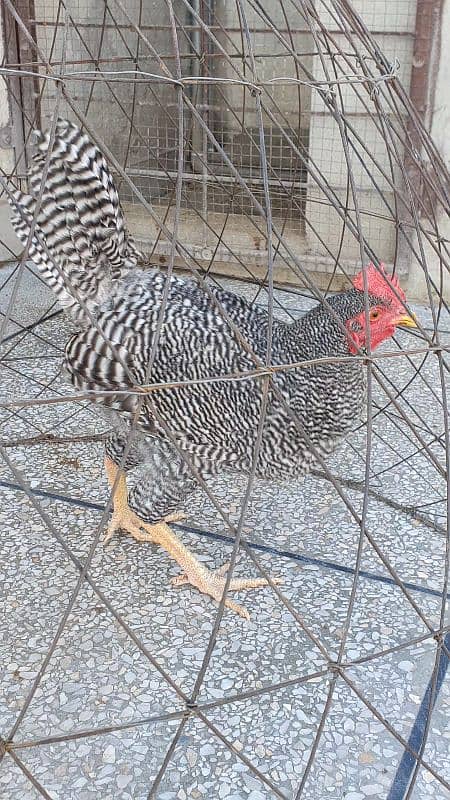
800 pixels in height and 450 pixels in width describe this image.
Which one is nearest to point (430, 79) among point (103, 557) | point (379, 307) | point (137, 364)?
point (379, 307)

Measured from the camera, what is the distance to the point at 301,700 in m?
1.50

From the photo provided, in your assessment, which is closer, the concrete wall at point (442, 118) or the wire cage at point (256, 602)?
the wire cage at point (256, 602)

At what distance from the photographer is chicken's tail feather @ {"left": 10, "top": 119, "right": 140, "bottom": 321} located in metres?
1.84

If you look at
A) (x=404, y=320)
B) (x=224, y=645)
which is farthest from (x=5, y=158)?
(x=224, y=645)

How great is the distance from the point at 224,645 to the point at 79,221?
1051 mm

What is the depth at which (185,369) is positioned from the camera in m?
1.70

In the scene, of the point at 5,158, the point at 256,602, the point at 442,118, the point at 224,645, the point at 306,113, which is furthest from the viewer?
the point at 306,113

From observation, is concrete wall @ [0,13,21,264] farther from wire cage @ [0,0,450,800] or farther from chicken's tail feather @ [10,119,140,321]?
chicken's tail feather @ [10,119,140,321]

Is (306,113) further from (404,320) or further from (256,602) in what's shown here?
(256,602)

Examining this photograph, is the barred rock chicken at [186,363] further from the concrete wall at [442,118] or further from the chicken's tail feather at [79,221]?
the concrete wall at [442,118]

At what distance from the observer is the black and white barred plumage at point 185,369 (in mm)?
1693

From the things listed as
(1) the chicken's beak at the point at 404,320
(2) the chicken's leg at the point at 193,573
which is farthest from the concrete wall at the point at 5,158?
(1) the chicken's beak at the point at 404,320

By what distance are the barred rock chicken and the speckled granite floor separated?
15 centimetres

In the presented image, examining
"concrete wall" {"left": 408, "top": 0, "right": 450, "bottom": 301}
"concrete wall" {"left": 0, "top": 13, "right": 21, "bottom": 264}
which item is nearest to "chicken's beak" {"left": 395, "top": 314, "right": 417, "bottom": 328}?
A: "concrete wall" {"left": 408, "top": 0, "right": 450, "bottom": 301}
